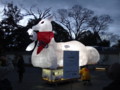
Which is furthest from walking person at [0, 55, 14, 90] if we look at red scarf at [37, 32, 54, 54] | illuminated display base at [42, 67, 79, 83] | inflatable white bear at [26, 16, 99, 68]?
illuminated display base at [42, 67, 79, 83]

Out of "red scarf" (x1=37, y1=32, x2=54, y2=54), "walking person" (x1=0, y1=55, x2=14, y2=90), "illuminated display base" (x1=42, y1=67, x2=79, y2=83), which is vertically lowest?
"illuminated display base" (x1=42, y1=67, x2=79, y2=83)

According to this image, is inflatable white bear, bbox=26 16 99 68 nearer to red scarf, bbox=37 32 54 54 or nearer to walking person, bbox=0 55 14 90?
red scarf, bbox=37 32 54 54

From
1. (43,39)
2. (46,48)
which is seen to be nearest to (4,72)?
(46,48)

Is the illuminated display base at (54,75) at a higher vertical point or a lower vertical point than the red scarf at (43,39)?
lower

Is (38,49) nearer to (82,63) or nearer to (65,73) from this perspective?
(82,63)

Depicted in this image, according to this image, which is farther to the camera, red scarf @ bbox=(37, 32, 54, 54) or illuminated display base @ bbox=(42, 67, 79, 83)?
illuminated display base @ bbox=(42, 67, 79, 83)

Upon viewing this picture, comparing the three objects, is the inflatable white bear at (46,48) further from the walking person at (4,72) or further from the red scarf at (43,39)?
the walking person at (4,72)

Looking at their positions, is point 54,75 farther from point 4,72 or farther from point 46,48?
point 4,72

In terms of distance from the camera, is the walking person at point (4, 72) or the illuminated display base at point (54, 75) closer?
the walking person at point (4, 72)

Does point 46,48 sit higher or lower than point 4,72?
higher

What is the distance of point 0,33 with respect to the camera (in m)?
55.2

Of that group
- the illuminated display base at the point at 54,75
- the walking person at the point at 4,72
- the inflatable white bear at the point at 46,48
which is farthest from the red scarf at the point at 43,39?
the walking person at the point at 4,72

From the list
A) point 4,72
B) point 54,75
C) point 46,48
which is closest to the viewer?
point 4,72

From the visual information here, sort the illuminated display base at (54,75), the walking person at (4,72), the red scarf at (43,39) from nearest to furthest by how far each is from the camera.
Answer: the walking person at (4,72) → the red scarf at (43,39) → the illuminated display base at (54,75)
